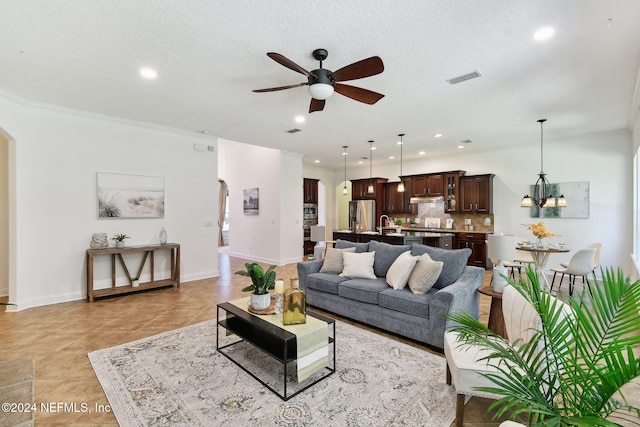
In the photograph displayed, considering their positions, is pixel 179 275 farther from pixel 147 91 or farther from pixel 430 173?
pixel 430 173

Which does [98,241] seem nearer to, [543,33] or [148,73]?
[148,73]

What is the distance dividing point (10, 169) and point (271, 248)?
5042 millimetres

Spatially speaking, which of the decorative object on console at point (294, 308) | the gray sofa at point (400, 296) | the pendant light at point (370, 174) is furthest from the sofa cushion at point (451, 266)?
the pendant light at point (370, 174)

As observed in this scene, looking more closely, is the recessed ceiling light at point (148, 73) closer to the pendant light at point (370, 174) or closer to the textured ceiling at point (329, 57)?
the textured ceiling at point (329, 57)

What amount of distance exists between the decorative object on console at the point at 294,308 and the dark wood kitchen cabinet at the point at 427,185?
6.50m

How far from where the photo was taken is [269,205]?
26.4 ft

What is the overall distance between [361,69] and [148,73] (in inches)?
92.9

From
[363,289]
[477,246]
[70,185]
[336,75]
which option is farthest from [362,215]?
[70,185]

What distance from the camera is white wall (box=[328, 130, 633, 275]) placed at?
18.9ft

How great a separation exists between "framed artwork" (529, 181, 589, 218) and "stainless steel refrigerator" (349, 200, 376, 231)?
14.2 feet

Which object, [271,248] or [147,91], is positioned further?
[271,248]

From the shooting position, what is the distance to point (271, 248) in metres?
8.00

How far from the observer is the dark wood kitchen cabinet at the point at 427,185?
8.04m

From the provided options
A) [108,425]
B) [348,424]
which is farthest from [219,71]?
[348,424]
